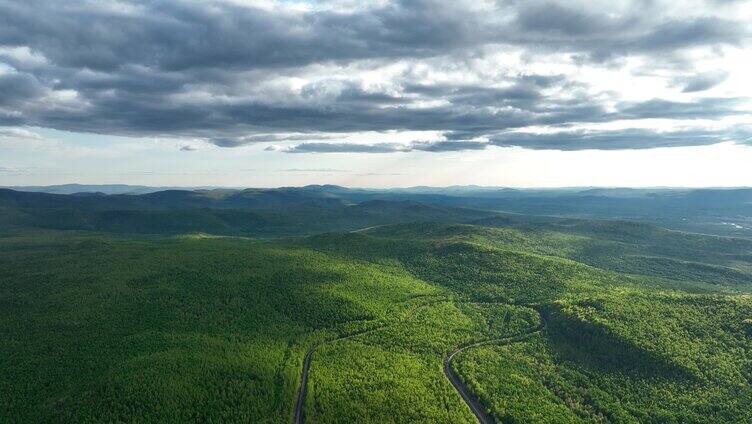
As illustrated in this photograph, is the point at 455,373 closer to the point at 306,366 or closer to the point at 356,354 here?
the point at 356,354

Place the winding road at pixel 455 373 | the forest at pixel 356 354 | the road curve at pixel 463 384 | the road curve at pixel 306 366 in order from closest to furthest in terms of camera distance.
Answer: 1. the forest at pixel 356 354
2. the road curve at pixel 306 366
3. the winding road at pixel 455 373
4. the road curve at pixel 463 384

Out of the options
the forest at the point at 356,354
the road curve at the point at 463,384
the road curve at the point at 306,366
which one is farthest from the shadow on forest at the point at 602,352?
the road curve at the point at 306,366

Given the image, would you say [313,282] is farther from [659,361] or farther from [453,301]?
[659,361]

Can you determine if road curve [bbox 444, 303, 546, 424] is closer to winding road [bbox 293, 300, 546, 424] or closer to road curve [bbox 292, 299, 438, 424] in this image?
winding road [bbox 293, 300, 546, 424]

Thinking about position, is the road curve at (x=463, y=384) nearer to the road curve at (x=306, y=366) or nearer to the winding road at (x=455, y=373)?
the winding road at (x=455, y=373)

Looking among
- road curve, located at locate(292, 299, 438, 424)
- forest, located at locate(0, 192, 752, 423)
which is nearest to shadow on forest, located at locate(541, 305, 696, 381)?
forest, located at locate(0, 192, 752, 423)

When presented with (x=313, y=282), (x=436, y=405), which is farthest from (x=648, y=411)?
(x=313, y=282)

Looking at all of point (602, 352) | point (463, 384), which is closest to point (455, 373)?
point (463, 384)

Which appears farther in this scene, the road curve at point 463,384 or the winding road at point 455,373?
the road curve at point 463,384
